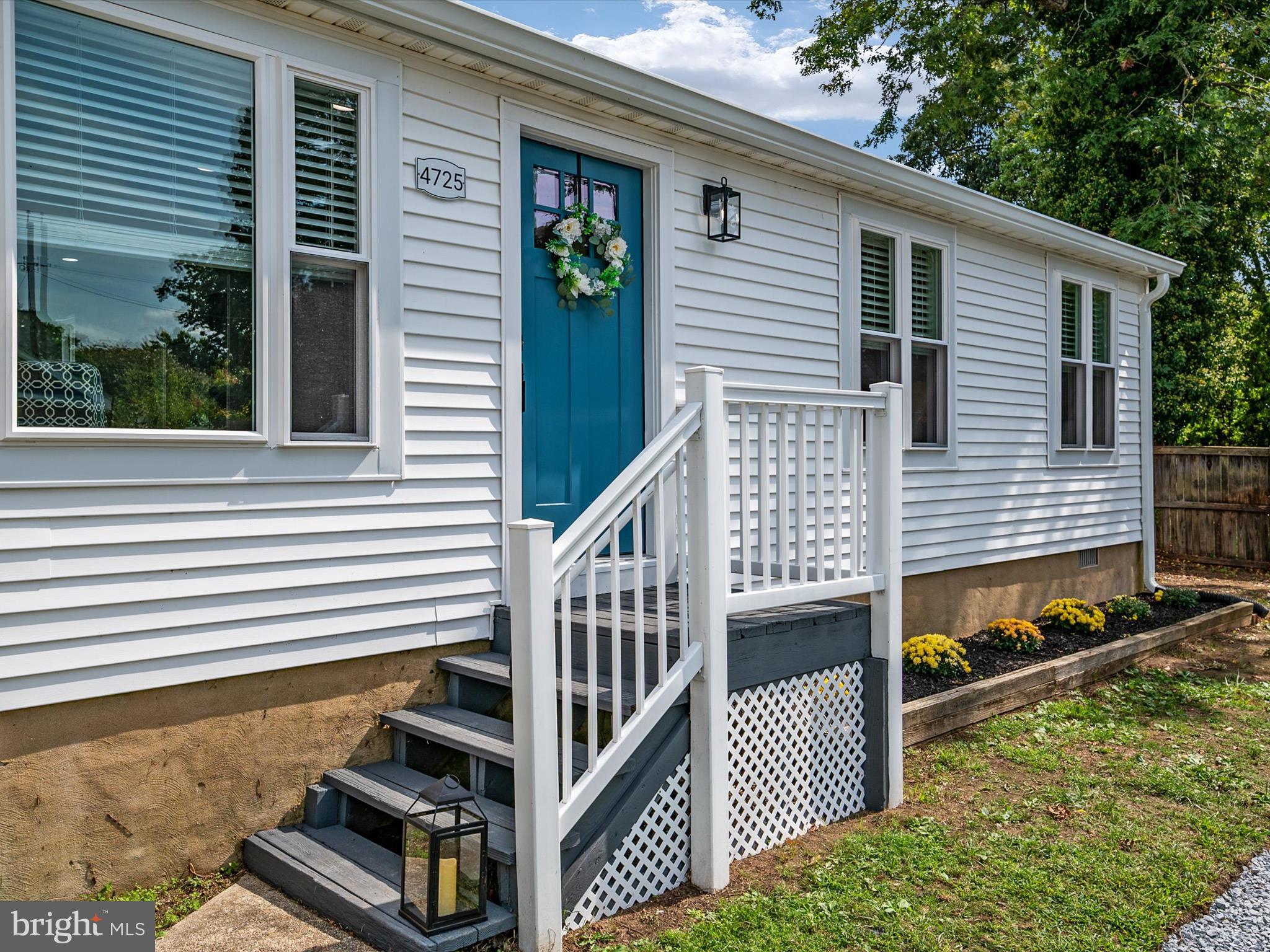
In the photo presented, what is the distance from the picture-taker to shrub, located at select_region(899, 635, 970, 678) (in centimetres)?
579

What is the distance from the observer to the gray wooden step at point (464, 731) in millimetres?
3273

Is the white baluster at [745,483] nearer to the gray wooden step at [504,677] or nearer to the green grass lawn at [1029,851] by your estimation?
the gray wooden step at [504,677]

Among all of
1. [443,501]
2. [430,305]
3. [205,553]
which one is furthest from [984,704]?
[205,553]

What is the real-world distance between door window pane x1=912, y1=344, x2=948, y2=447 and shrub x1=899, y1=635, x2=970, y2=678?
1486 mm

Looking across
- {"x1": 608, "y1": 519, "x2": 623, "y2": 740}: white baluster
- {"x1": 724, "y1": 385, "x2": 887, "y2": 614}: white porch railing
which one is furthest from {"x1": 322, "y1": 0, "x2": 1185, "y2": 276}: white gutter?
{"x1": 608, "y1": 519, "x2": 623, "y2": 740}: white baluster

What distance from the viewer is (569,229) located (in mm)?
4512

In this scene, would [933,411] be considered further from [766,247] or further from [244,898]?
[244,898]

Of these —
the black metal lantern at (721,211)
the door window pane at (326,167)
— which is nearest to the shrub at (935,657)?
the black metal lantern at (721,211)

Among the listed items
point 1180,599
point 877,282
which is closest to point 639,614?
point 877,282

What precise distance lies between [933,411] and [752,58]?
58.8 meters

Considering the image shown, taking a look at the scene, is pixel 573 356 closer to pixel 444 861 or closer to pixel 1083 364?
pixel 444 861

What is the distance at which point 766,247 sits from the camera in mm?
5551

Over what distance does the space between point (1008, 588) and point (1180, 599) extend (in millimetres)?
2119

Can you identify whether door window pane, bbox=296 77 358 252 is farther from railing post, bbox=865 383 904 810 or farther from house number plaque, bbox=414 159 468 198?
railing post, bbox=865 383 904 810
